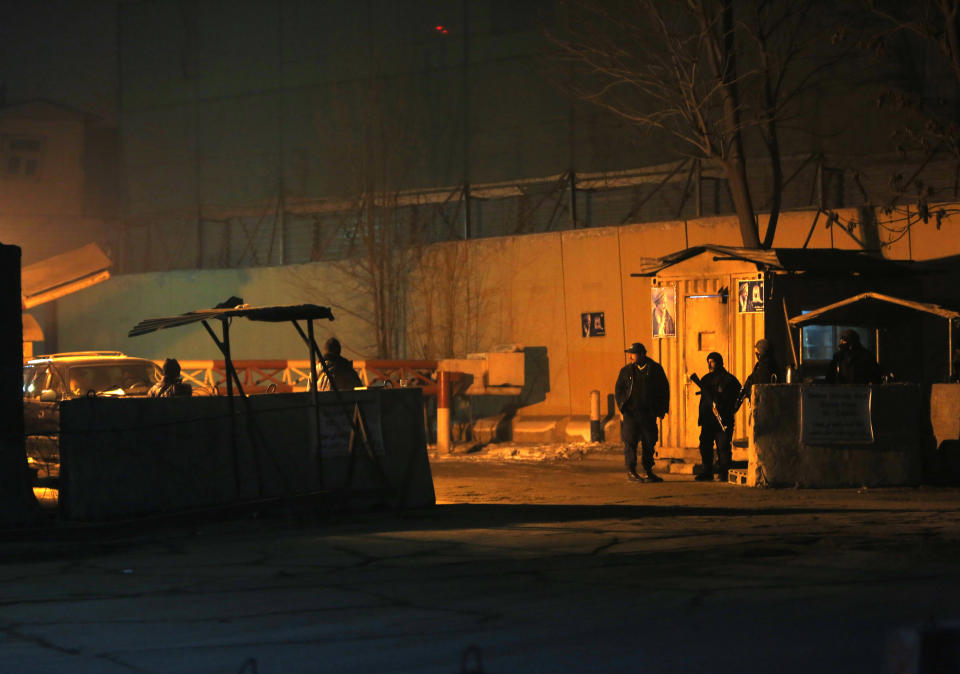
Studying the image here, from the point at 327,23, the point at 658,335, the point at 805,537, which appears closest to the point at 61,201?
the point at 327,23

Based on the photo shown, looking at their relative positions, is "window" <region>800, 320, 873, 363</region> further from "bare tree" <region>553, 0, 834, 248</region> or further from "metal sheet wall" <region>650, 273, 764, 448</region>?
"bare tree" <region>553, 0, 834, 248</region>

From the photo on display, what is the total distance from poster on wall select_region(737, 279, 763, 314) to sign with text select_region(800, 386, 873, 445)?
3129 mm

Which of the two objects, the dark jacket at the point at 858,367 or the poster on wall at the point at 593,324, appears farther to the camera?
the poster on wall at the point at 593,324

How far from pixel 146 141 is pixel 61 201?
4.30 meters

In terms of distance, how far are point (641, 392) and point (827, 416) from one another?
8.37 feet

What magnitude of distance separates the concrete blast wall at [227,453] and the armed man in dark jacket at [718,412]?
17.2 feet

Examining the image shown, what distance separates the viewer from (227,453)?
507 inches

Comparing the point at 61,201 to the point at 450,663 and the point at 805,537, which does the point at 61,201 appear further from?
the point at 450,663

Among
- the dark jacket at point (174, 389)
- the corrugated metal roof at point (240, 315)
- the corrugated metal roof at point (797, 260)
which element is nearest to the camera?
the corrugated metal roof at point (240, 315)

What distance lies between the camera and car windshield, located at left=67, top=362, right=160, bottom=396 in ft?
66.9

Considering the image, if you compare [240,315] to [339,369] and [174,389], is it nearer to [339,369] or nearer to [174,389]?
[339,369]

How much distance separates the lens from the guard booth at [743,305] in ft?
63.5

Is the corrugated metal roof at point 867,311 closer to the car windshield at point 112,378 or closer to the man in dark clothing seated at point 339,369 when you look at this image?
the man in dark clothing seated at point 339,369

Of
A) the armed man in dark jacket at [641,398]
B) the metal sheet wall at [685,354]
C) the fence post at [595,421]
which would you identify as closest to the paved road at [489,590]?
the armed man in dark jacket at [641,398]
